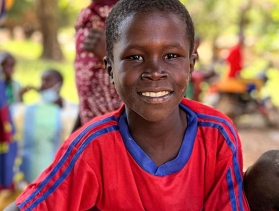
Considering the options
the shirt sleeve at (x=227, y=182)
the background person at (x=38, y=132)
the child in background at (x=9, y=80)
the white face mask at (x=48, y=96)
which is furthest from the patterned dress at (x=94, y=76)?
the child in background at (x=9, y=80)

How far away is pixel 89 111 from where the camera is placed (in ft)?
7.38

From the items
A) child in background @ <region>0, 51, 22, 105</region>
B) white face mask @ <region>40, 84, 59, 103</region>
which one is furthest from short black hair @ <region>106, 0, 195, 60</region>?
child in background @ <region>0, 51, 22, 105</region>

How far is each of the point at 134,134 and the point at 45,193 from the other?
0.39m

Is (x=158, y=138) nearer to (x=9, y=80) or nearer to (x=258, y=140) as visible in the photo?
(x=9, y=80)

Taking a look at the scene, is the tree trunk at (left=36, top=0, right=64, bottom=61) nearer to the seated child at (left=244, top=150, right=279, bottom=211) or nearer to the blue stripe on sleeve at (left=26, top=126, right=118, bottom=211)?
the blue stripe on sleeve at (left=26, top=126, right=118, bottom=211)

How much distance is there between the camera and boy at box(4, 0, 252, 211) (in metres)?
1.47

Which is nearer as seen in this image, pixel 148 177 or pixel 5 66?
pixel 148 177

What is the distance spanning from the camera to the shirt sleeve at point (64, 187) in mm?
1476

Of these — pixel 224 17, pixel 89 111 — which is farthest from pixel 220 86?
pixel 224 17

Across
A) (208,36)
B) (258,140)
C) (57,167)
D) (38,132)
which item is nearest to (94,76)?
(57,167)

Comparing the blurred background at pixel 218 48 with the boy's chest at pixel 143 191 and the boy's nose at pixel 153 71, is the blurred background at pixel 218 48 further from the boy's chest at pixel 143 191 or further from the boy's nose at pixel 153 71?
the boy's nose at pixel 153 71

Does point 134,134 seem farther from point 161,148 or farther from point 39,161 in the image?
point 39,161

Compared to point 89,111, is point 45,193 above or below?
below

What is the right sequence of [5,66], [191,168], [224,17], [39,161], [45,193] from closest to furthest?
1. [45,193]
2. [191,168]
3. [39,161]
4. [5,66]
5. [224,17]
